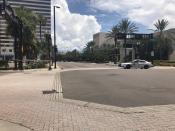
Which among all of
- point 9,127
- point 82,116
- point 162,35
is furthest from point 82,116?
point 162,35

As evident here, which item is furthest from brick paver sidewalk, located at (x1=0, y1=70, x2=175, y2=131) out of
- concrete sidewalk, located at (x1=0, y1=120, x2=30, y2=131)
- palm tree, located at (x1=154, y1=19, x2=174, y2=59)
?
palm tree, located at (x1=154, y1=19, x2=174, y2=59)

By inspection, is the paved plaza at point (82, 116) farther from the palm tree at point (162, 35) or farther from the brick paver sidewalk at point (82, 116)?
the palm tree at point (162, 35)

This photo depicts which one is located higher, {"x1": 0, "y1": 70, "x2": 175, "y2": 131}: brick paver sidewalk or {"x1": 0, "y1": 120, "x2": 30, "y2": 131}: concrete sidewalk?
{"x1": 0, "y1": 70, "x2": 175, "y2": 131}: brick paver sidewalk

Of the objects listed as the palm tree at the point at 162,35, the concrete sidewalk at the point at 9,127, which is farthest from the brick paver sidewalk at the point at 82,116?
the palm tree at the point at 162,35

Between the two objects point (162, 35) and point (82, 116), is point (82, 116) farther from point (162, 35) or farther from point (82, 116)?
point (162, 35)

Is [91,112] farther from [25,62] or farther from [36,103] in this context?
[25,62]

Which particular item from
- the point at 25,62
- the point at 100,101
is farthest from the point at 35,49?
the point at 100,101

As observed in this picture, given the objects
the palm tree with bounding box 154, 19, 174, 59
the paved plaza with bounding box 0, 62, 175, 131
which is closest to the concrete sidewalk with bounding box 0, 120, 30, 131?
the paved plaza with bounding box 0, 62, 175, 131

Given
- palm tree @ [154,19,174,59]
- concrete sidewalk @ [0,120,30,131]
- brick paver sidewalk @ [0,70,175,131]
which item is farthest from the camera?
palm tree @ [154,19,174,59]

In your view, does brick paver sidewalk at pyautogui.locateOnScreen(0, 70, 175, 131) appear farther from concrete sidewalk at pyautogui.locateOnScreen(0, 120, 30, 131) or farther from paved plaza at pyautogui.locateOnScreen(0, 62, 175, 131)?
concrete sidewalk at pyautogui.locateOnScreen(0, 120, 30, 131)

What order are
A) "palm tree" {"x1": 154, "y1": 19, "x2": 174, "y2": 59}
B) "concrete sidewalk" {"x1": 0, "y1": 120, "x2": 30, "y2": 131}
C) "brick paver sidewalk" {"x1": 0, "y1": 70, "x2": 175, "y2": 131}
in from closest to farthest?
"concrete sidewalk" {"x1": 0, "y1": 120, "x2": 30, "y2": 131}, "brick paver sidewalk" {"x1": 0, "y1": 70, "x2": 175, "y2": 131}, "palm tree" {"x1": 154, "y1": 19, "x2": 174, "y2": 59}

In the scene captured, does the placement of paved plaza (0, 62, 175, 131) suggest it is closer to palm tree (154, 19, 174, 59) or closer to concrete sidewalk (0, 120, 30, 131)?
concrete sidewalk (0, 120, 30, 131)

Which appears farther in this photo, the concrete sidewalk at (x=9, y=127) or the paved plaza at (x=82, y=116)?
the paved plaza at (x=82, y=116)

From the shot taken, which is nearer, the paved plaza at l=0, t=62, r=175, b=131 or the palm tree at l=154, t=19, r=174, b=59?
the paved plaza at l=0, t=62, r=175, b=131
